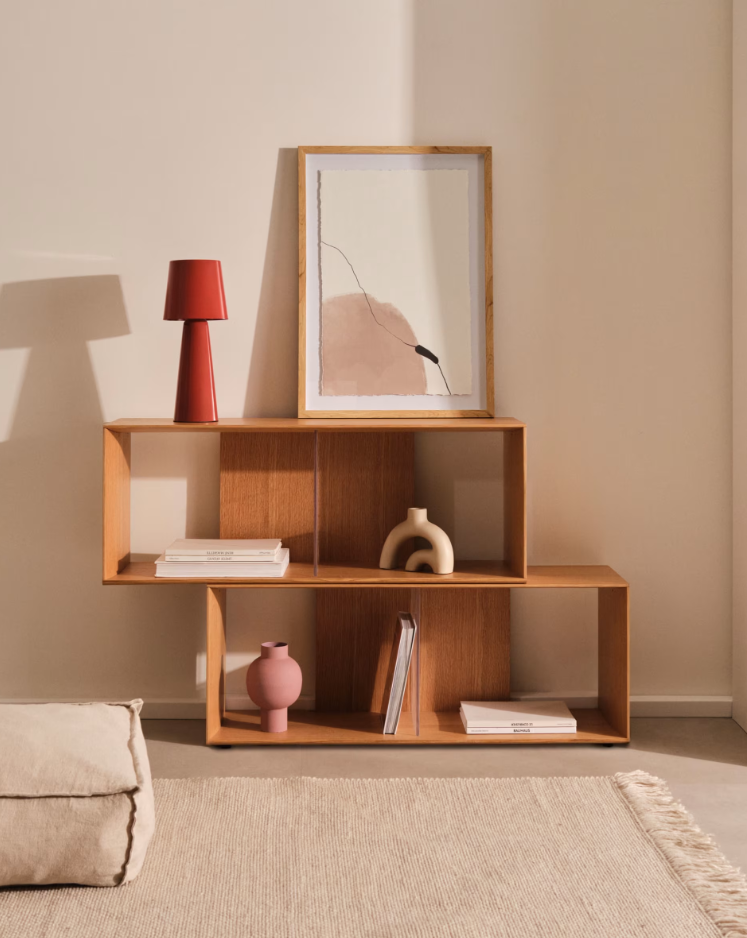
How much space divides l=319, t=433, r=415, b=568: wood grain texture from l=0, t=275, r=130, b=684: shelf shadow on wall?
2.35ft

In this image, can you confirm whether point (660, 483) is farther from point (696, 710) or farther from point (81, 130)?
point (81, 130)

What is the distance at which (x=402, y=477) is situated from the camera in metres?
2.80

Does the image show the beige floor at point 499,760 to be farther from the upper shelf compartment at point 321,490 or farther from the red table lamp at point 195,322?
the red table lamp at point 195,322

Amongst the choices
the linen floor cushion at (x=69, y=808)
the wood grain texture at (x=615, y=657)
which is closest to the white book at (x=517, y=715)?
the wood grain texture at (x=615, y=657)

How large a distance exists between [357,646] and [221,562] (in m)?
0.54

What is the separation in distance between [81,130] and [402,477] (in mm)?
1435

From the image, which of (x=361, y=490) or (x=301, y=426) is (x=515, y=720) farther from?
(x=301, y=426)

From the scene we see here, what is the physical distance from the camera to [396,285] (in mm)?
2773

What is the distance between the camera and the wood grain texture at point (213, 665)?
2.57 m

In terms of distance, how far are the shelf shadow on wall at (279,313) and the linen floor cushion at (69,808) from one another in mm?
1256

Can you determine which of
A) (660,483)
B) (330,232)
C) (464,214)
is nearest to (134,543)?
(330,232)

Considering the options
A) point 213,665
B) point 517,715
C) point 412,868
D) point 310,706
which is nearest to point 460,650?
point 517,715

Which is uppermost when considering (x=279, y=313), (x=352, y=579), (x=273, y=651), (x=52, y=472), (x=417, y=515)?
(x=279, y=313)

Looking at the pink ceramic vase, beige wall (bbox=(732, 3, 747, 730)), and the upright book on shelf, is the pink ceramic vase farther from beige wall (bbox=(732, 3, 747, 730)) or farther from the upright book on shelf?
beige wall (bbox=(732, 3, 747, 730))
